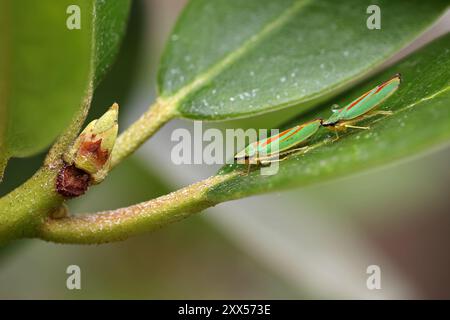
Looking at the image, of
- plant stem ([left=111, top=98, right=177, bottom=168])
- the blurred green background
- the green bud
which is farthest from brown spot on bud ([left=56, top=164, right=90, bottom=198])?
the blurred green background

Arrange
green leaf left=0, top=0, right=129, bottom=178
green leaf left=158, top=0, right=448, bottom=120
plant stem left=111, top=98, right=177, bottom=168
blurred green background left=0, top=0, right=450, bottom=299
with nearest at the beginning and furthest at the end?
green leaf left=0, top=0, right=129, bottom=178 → plant stem left=111, top=98, right=177, bottom=168 → green leaf left=158, top=0, right=448, bottom=120 → blurred green background left=0, top=0, right=450, bottom=299

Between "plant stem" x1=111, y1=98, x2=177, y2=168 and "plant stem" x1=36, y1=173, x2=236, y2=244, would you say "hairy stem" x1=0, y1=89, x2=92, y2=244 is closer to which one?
"plant stem" x1=36, y1=173, x2=236, y2=244

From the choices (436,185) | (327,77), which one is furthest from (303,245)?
(327,77)

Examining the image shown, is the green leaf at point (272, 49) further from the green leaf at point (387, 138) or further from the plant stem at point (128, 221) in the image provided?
the plant stem at point (128, 221)

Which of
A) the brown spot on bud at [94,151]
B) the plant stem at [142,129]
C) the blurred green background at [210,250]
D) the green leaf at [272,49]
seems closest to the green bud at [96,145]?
the brown spot on bud at [94,151]

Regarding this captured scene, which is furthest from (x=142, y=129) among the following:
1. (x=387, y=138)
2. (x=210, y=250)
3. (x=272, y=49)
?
(x=210, y=250)
